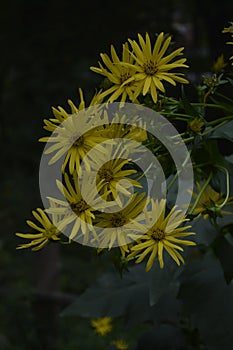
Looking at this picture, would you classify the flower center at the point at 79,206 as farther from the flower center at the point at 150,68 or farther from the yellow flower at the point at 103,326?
the yellow flower at the point at 103,326

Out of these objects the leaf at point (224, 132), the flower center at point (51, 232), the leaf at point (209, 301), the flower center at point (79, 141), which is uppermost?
the flower center at point (79, 141)

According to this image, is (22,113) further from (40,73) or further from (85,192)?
(85,192)

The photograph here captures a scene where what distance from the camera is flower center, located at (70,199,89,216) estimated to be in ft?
1.86

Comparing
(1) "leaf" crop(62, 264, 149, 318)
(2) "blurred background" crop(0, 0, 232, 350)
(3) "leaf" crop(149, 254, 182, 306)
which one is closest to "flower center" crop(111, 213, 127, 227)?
(3) "leaf" crop(149, 254, 182, 306)

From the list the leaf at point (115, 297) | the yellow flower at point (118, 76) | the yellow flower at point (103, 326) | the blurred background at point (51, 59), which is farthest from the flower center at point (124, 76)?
the blurred background at point (51, 59)

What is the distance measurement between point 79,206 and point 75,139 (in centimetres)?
6

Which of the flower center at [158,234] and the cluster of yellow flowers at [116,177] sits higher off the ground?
the cluster of yellow flowers at [116,177]

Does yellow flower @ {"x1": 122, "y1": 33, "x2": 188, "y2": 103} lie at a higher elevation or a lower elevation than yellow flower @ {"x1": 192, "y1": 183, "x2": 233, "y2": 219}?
higher

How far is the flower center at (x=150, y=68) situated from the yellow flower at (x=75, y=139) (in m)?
0.06

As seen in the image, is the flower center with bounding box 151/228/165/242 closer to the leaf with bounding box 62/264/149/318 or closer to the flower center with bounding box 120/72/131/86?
the flower center with bounding box 120/72/131/86

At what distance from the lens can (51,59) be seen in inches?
83.5

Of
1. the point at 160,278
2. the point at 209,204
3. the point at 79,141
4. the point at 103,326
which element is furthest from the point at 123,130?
the point at 103,326

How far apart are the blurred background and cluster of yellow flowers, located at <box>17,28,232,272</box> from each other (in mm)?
1224

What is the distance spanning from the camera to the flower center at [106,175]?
560 millimetres
